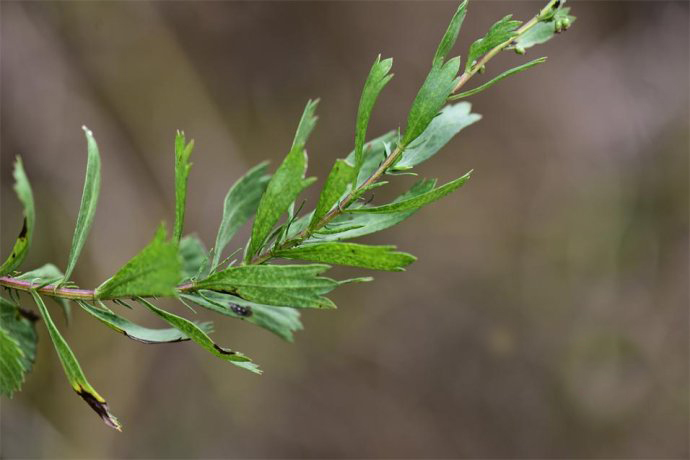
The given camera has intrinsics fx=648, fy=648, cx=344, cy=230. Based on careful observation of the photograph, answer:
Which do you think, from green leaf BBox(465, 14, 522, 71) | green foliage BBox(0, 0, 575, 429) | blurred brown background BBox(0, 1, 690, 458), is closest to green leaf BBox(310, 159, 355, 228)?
green foliage BBox(0, 0, 575, 429)

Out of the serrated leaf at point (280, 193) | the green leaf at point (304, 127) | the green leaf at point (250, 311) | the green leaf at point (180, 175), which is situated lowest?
the green leaf at point (250, 311)

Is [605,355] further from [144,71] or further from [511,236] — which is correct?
[144,71]

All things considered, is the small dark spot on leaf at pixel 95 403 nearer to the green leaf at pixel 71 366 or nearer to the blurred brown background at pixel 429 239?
the green leaf at pixel 71 366

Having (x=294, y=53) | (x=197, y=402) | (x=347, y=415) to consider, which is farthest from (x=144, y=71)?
(x=347, y=415)

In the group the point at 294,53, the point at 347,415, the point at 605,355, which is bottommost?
the point at 605,355

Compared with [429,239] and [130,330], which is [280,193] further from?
[429,239]

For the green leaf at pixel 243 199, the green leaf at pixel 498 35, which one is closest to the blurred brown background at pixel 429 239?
the green leaf at pixel 243 199
